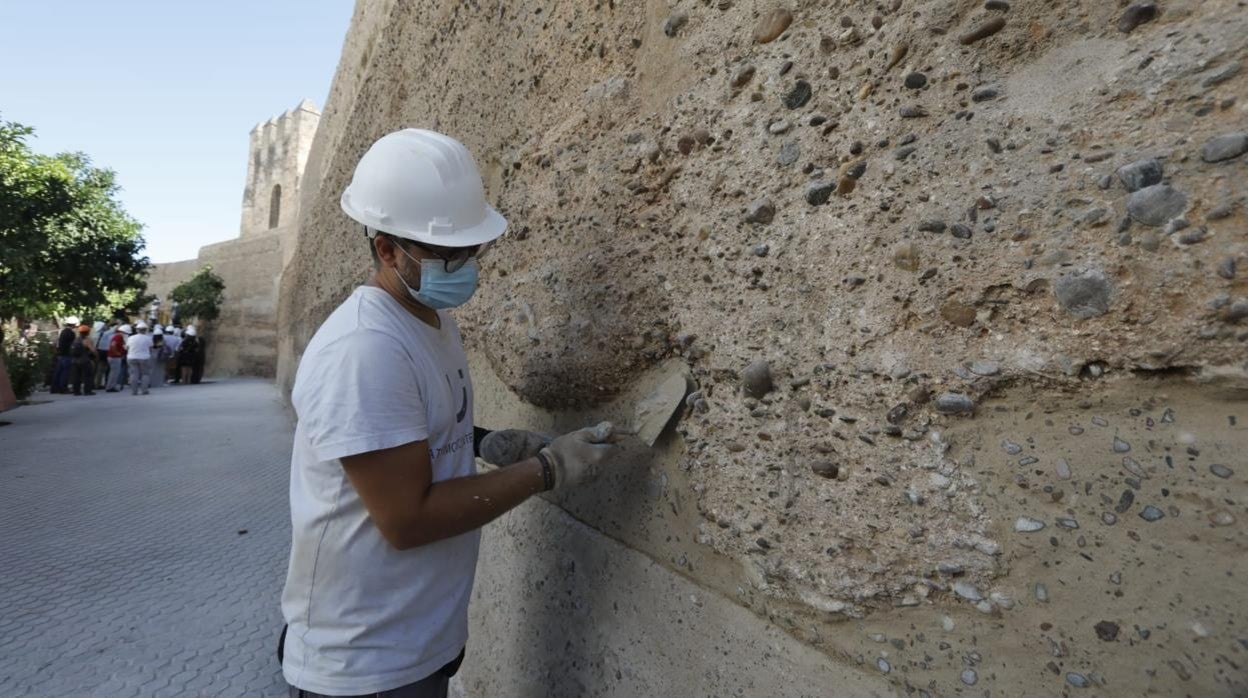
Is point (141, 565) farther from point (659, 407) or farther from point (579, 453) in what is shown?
point (659, 407)

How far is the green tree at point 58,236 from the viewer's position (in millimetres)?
9367

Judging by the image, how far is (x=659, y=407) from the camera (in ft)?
3.99

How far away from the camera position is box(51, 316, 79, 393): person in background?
1208 centimetres

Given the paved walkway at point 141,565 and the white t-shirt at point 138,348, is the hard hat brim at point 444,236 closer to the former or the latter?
the paved walkway at point 141,565

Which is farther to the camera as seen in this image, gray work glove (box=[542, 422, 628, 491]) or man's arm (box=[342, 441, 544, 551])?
gray work glove (box=[542, 422, 628, 491])

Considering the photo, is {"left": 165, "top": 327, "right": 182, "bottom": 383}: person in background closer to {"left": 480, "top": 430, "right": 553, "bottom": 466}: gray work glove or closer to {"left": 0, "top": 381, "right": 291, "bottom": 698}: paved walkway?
{"left": 0, "top": 381, "right": 291, "bottom": 698}: paved walkway

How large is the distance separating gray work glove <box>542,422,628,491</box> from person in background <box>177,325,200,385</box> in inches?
688

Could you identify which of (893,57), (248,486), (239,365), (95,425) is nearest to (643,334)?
(893,57)

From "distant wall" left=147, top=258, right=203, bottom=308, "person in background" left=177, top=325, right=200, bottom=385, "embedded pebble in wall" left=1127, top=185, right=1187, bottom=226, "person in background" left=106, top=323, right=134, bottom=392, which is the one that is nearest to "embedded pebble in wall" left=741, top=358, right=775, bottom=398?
"embedded pebble in wall" left=1127, top=185, right=1187, bottom=226

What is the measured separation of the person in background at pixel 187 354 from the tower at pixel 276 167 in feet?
16.9

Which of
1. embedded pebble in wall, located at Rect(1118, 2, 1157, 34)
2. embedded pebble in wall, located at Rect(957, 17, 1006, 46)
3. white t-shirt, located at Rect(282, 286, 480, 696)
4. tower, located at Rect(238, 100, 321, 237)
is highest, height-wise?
tower, located at Rect(238, 100, 321, 237)

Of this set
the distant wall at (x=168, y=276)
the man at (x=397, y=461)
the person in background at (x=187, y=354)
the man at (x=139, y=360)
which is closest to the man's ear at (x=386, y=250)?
the man at (x=397, y=461)

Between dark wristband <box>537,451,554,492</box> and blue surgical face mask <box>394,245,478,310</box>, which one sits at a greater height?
blue surgical face mask <box>394,245,478,310</box>

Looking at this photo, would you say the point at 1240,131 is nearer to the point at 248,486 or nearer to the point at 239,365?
the point at 248,486
